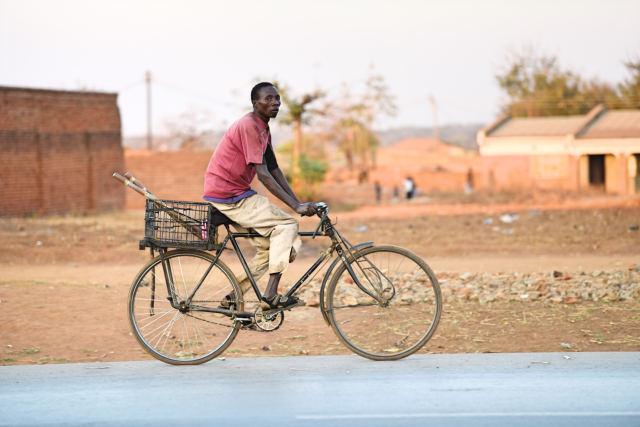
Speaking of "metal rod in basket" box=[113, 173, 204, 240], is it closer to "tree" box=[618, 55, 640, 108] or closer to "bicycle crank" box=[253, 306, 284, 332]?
"bicycle crank" box=[253, 306, 284, 332]

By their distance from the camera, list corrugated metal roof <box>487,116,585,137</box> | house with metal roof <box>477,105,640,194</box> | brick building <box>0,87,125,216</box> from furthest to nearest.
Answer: corrugated metal roof <box>487,116,585,137</box> → house with metal roof <box>477,105,640,194</box> → brick building <box>0,87,125,216</box>

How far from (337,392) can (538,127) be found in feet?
135

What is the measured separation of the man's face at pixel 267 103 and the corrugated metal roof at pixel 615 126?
36.1 meters

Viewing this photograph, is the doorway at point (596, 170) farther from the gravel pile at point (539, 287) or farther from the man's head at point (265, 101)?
the man's head at point (265, 101)

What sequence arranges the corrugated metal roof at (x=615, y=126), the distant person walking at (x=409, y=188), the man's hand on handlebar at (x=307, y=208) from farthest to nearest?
1. the corrugated metal roof at (x=615, y=126)
2. the distant person walking at (x=409, y=188)
3. the man's hand on handlebar at (x=307, y=208)

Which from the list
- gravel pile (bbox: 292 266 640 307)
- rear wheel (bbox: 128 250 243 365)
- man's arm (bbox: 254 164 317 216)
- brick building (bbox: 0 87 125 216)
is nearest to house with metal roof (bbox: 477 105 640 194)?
brick building (bbox: 0 87 125 216)

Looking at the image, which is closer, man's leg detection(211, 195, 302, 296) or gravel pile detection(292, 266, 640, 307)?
man's leg detection(211, 195, 302, 296)

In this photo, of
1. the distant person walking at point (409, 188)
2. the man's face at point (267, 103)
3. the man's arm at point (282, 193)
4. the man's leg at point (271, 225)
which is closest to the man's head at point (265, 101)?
the man's face at point (267, 103)

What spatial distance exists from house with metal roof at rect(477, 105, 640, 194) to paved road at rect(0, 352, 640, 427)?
33.6m

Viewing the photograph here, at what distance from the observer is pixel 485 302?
7.64 metres

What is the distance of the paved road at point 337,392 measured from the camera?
3947 mm

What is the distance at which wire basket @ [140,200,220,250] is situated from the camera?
198 inches

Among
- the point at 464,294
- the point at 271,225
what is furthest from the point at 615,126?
the point at 271,225

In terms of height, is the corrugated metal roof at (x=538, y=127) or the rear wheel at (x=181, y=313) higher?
the corrugated metal roof at (x=538, y=127)
